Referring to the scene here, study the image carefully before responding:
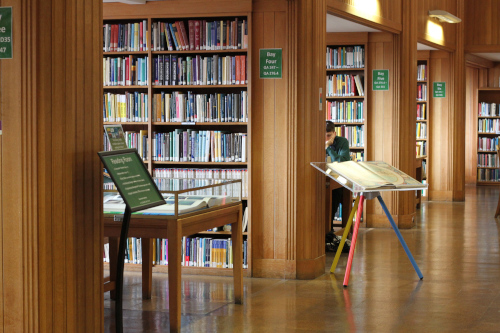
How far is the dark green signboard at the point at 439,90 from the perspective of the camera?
14.0 metres

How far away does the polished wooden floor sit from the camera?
213 inches

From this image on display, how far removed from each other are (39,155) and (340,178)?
3.62m

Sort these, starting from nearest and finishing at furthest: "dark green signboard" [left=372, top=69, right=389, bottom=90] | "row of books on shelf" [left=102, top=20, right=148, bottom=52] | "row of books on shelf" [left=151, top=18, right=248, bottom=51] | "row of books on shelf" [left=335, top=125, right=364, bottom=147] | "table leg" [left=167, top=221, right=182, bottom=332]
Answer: "table leg" [left=167, top=221, right=182, bottom=332] < "row of books on shelf" [left=151, top=18, right=248, bottom=51] < "row of books on shelf" [left=102, top=20, right=148, bottom=52] < "dark green signboard" [left=372, top=69, right=389, bottom=90] < "row of books on shelf" [left=335, top=125, right=364, bottom=147]

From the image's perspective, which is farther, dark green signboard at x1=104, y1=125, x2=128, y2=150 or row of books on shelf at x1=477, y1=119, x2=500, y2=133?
row of books on shelf at x1=477, y1=119, x2=500, y2=133

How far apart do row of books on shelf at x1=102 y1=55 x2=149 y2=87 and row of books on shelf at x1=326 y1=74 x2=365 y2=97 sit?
394cm

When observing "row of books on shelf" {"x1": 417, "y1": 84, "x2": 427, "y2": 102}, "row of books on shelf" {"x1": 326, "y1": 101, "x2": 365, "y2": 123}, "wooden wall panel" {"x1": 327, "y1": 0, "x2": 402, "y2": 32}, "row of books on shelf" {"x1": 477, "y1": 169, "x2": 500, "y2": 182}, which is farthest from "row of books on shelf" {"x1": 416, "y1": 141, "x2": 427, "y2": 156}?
"row of books on shelf" {"x1": 477, "y1": 169, "x2": 500, "y2": 182}

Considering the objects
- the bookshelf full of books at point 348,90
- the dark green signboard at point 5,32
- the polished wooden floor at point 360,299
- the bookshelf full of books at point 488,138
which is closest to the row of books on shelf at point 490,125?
the bookshelf full of books at point 488,138

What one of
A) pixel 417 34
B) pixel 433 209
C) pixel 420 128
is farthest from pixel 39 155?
pixel 420 128

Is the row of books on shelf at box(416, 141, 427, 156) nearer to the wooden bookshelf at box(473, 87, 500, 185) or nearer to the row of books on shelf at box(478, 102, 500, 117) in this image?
the wooden bookshelf at box(473, 87, 500, 185)

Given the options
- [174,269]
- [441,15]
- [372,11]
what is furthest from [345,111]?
[174,269]

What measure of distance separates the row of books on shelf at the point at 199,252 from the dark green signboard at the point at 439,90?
7985 millimetres

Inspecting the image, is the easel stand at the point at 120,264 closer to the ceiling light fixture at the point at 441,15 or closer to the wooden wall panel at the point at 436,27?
the wooden wall panel at the point at 436,27

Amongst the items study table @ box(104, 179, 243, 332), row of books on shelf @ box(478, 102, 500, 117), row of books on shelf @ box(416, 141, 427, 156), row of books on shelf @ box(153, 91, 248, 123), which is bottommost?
study table @ box(104, 179, 243, 332)

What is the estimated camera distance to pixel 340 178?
6773 mm
